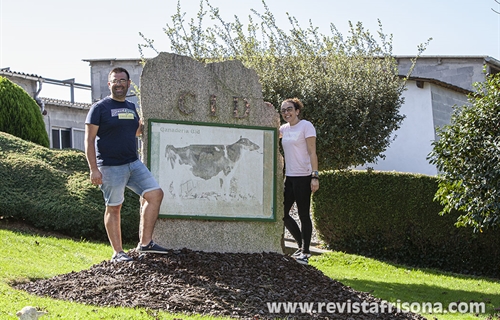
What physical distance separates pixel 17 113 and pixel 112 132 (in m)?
7.88

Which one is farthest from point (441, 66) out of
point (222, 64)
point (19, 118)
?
point (222, 64)

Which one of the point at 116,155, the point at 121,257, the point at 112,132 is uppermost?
the point at 112,132

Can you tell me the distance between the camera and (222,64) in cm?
914

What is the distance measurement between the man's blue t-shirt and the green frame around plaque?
28.6 inches

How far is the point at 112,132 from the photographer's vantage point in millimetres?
7812

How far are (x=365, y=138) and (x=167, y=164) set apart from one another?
16.2 ft

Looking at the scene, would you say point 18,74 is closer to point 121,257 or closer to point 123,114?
point 123,114

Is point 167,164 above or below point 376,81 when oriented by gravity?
below

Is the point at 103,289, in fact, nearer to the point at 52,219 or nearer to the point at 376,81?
the point at 52,219

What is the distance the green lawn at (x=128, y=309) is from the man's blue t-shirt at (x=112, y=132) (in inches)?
63.8

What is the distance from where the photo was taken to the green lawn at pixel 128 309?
20.1 ft

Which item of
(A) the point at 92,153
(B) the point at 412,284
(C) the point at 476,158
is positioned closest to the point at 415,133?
(C) the point at 476,158

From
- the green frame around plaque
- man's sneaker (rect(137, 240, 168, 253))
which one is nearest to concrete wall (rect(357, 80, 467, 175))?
the green frame around plaque

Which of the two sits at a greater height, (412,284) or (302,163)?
(302,163)
